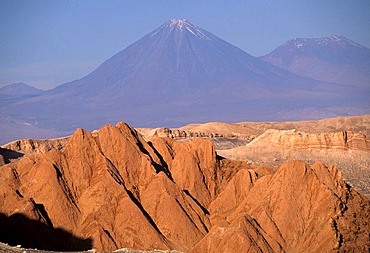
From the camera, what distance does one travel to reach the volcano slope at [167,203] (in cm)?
3259

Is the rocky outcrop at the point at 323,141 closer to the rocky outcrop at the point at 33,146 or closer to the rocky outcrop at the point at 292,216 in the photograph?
the rocky outcrop at the point at 292,216

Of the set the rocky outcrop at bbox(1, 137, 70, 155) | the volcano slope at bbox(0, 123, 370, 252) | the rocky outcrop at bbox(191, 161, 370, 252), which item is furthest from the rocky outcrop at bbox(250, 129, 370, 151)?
the rocky outcrop at bbox(1, 137, 70, 155)

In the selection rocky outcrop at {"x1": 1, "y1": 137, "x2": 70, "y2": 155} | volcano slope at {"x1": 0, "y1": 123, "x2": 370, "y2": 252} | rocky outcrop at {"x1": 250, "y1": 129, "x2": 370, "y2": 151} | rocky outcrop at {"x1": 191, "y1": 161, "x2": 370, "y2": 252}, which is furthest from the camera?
rocky outcrop at {"x1": 1, "y1": 137, "x2": 70, "y2": 155}

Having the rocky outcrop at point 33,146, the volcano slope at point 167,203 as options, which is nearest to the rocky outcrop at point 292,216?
the volcano slope at point 167,203

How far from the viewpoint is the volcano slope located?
1283 inches

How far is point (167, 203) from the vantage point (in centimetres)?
3609

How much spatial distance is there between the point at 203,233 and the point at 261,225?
329 centimetres

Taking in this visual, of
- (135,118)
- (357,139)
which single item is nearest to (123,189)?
(357,139)

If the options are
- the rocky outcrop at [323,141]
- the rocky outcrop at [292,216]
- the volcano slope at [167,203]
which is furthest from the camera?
the rocky outcrop at [323,141]

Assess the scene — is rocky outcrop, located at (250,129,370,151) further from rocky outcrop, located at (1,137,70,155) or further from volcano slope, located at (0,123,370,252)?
rocky outcrop, located at (1,137,70,155)

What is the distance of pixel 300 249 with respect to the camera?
32.8m

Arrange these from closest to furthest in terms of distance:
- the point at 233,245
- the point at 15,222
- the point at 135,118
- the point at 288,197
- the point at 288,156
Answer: the point at 233,245 → the point at 15,222 → the point at 288,197 → the point at 288,156 → the point at 135,118

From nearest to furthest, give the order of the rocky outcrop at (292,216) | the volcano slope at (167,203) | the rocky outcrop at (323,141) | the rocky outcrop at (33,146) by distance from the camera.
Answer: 1. the rocky outcrop at (292,216)
2. the volcano slope at (167,203)
3. the rocky outcrop at (323,141)
4. the rocky outcrop at (33,146)

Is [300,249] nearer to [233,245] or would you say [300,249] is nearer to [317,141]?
[233,245]
